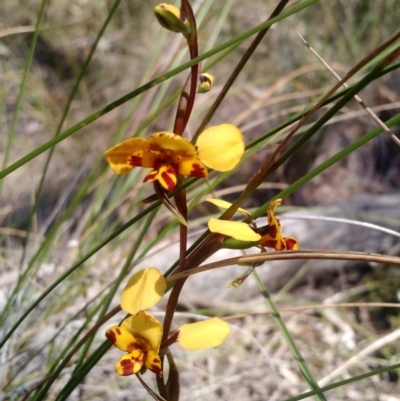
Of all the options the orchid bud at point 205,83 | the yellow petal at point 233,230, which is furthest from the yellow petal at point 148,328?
the orchid bud at point 205,83

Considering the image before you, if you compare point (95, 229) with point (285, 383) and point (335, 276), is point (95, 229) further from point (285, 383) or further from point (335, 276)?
point (335, 276)

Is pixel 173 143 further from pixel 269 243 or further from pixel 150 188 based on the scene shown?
pixel 150 188

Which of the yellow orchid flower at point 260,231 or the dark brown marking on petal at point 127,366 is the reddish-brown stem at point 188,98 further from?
the dark brown marking on petal at point 127,366

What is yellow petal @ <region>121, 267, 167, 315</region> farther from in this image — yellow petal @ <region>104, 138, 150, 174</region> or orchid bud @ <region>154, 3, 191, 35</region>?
orchid bud @ <region>154, 3, 191, 35</region>

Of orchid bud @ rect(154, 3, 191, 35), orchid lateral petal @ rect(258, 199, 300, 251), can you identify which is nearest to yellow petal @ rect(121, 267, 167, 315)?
orchid lateral petal @ rect(258, 199, 300, 251)

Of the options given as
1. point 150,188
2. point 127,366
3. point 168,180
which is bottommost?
point 127,366

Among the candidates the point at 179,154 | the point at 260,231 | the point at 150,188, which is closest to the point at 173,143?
the point at 179,154

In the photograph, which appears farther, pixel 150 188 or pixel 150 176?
pixel 150 188
